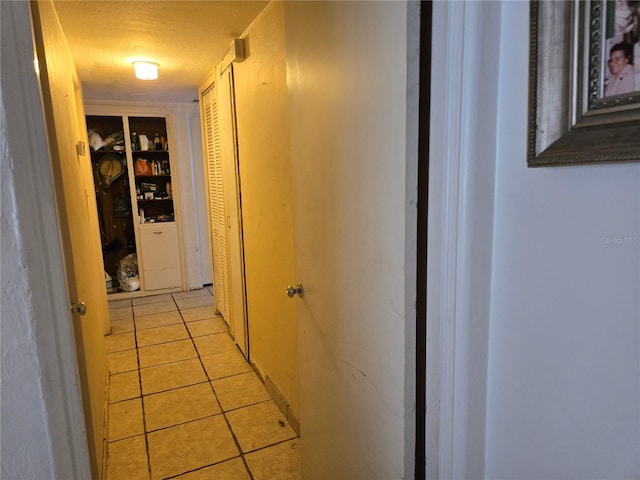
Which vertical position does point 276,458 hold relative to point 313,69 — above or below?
below

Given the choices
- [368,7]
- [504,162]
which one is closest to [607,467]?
[504,162]

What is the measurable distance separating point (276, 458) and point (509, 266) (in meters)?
1.65

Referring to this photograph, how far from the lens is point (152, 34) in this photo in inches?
89.5

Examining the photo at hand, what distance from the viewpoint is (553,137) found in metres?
0.66

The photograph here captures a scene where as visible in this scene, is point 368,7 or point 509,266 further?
point 368,7

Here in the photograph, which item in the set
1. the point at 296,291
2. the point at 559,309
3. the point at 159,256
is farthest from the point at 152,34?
the point at 159,256

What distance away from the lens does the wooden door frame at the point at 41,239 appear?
650 mm

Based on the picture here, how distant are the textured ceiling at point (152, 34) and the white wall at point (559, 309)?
1.71 metres

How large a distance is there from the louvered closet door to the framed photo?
9.09ft

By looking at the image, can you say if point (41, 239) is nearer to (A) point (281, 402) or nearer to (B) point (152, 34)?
(A) point (281, 402)

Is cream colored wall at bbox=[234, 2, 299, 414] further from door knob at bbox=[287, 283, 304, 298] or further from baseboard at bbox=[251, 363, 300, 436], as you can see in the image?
door knob at bbox=[287, 283, 304, 298]

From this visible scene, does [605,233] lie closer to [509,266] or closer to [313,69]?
[509,266]

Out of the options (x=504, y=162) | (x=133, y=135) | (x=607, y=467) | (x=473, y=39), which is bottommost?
(x=607, y=467)

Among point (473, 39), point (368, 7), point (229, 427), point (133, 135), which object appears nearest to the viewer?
point (473, 39)
